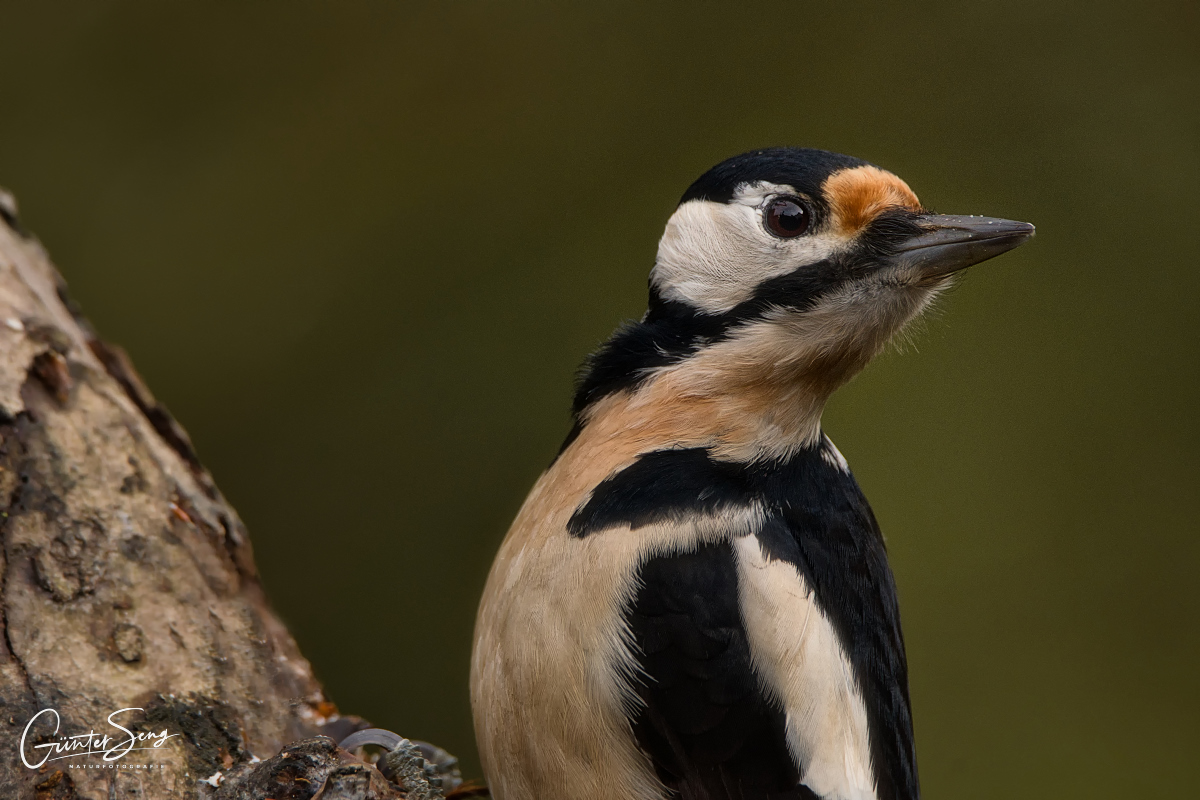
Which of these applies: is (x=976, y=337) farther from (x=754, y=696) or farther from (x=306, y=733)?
(x=306, y=733)

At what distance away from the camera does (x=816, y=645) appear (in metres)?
1.70

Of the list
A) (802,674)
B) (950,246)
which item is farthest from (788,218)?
(802,674)

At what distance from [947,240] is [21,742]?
1579 millimetres

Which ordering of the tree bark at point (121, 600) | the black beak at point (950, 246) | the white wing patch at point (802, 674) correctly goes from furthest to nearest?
the black beak at point (950, 246)
the white wing patch at point (802, 674)
the tree bark at point (121, 600)

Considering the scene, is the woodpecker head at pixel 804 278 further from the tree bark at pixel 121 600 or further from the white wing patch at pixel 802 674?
the tree bark at pixel 121 600

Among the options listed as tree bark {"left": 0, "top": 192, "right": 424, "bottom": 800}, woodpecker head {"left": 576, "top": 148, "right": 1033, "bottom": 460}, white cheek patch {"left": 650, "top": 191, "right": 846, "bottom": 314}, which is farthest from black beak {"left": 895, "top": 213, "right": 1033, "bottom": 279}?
tree bark {"left": 0, "top": 192, "right": 424, "bottom": 800}

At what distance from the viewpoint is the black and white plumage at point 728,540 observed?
1.66 m

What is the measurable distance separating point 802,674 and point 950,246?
0.74m

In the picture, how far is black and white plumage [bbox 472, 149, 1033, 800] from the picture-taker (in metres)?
1.66

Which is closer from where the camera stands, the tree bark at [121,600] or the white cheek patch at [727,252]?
the tree bark at [121,600]

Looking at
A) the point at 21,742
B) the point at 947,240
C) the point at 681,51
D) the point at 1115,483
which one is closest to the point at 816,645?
the point at 947,240

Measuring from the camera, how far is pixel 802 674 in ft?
5.46

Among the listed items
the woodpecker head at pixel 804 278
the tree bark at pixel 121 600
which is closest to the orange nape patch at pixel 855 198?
the woodpecker head at pixel 804 278

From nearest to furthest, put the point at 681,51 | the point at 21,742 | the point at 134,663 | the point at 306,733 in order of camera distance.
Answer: the point at 21,742, the point at 134,663, the point at 306,733, the point at 681,51
